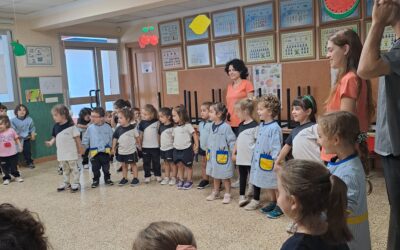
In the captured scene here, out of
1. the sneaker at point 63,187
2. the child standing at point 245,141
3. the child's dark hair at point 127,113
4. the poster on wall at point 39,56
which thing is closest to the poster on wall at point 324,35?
the child standing at point 245,141

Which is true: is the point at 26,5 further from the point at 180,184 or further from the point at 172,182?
the point at 180,184

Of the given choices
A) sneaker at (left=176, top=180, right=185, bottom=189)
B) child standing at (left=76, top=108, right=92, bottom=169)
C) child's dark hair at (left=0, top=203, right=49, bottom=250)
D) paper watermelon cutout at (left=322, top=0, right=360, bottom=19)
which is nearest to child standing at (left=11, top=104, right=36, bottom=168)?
child standing at (left=76, top=108, right=92, bottom=169)

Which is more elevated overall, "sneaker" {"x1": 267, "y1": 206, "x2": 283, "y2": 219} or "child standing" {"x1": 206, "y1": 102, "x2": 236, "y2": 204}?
"child standing" {"x1": 206, "y1": 102, "x2": 236, "y2": 204}

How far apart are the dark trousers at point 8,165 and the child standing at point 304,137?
3736 mm

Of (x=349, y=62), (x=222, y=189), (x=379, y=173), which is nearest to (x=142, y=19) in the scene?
(x=222, y=189)

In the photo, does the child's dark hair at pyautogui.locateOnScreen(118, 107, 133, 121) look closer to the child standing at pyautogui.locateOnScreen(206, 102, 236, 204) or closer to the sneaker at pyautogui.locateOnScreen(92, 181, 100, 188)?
the sneaker at pyautogui.locateOnScreen(92, 181, 100, 188)

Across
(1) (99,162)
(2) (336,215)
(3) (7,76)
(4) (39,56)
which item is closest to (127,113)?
(1) (99,162)

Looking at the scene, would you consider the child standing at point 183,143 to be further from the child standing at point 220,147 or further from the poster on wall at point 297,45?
the poster on wall at point 297,45

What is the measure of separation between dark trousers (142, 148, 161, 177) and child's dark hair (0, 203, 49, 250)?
12.5 feet

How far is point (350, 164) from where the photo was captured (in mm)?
1520

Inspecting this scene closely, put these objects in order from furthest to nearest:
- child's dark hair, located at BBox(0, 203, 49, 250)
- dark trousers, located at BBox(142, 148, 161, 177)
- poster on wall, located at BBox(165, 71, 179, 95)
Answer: poster on wall, located at BBox(165, 71, 179, 95) → dark trousers, located at BBox(142, 148, 161, 177) → child's dark hair, located at BBox(0, 203, 49, 250)

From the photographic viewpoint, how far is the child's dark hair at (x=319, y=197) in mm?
1175

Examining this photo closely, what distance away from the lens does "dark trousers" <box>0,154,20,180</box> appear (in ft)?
16.1

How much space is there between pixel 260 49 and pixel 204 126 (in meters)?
1.84
